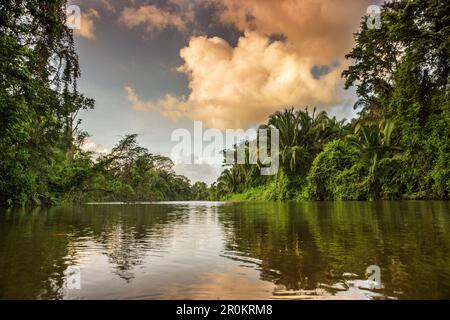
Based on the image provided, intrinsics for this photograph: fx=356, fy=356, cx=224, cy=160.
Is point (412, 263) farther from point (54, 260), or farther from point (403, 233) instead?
point (54, 260)

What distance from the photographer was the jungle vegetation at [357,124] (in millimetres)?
11133

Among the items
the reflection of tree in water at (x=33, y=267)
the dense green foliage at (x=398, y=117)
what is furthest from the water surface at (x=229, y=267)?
the dense green foliage at (x=398, y=117)

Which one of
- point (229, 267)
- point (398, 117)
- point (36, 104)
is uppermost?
point (398, 117)

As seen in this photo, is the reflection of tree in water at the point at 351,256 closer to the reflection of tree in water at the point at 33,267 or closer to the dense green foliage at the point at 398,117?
the reflection of tree in water at the point at 33,267

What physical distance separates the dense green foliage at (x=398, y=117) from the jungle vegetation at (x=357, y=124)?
0.20ft

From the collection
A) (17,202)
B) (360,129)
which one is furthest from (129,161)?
(360,129)

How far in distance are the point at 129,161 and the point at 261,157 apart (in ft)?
51.0

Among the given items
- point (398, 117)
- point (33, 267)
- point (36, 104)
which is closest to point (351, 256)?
point (33, 267)

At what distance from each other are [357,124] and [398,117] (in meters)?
4.24

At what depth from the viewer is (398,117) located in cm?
2231

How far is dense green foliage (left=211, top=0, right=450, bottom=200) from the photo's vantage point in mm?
19562

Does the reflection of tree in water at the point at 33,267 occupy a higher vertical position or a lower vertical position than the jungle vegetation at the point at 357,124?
lower

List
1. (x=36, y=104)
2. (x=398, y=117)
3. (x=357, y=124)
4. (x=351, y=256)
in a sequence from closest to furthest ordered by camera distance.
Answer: (x=351, y=256) < (x=36, y=104) < (x=398, y=117) < (x=357, y=124)

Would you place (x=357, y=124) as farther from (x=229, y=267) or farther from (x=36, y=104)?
(x=229, y=267)
